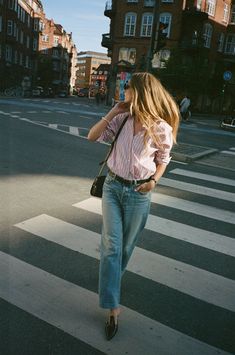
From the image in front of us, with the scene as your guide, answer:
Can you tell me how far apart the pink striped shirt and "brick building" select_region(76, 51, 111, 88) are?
158764 mm

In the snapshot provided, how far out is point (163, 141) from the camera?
2.85 metres

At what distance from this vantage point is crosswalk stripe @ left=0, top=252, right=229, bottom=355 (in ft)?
9.01

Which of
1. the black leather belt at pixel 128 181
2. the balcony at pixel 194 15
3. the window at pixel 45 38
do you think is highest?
the window at pixel 45 38

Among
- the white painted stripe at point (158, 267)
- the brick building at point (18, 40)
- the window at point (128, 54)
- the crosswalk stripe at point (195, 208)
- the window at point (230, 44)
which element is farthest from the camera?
the brick building at point (18, 40)

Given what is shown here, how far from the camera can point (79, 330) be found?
2855 mm

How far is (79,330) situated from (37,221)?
2.24 meters

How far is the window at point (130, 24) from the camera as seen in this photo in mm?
41344

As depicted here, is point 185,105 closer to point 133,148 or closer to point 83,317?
point 133,148

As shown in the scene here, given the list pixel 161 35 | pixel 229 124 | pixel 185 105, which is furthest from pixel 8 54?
pixel 161 35

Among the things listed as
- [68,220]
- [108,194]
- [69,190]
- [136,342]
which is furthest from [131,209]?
[69,190]

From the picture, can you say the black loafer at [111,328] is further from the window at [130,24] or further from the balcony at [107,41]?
the balcony at [107,41]

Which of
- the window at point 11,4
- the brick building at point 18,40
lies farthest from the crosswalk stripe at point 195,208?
the window at point 11,4

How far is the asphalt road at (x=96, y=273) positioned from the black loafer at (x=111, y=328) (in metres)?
0.05

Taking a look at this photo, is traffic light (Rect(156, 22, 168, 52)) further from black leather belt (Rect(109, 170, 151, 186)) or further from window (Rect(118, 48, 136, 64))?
window (Rect(118, 48, 136, 64))
